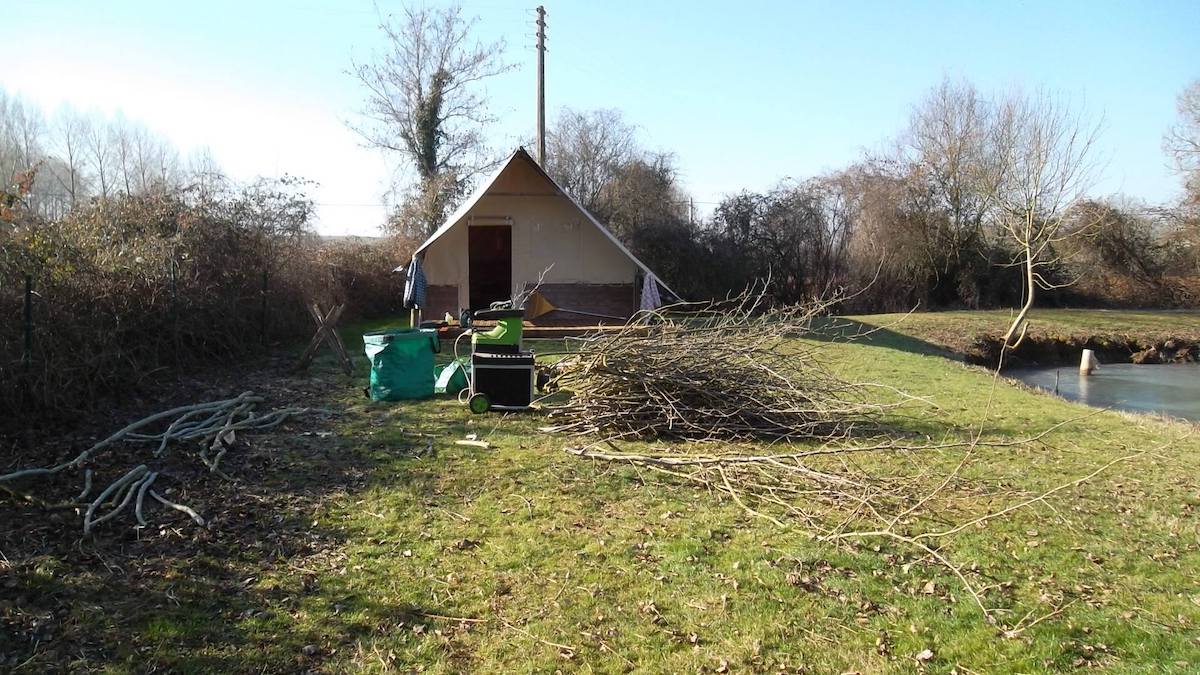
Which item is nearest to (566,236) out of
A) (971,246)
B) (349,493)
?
(349,493)

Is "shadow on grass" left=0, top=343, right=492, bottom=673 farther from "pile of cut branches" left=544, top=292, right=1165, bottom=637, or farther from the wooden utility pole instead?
the wooden utility pole

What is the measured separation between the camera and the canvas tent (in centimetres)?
1681

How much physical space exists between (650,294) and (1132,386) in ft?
34.5

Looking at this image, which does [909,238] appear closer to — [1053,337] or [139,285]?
[1053,337]

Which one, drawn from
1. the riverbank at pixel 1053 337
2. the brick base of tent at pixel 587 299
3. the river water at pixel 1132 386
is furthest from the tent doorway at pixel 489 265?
the river water at pixel 1132 386

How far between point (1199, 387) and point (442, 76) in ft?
82.2

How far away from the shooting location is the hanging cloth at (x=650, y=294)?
618 inches

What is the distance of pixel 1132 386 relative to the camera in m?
16.0

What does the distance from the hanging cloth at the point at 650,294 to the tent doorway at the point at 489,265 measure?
3839 mm

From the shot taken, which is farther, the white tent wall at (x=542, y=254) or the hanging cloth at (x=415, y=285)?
the white tent wall at (x=542, y=254)

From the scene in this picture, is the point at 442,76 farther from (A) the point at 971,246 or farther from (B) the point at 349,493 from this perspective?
(B) the point at 349,493

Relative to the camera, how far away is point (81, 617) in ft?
12.1

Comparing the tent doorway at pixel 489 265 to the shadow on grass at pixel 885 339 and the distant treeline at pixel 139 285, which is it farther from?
the shadow on grass at pixel 885 339

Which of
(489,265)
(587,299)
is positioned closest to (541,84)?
(489,265)
